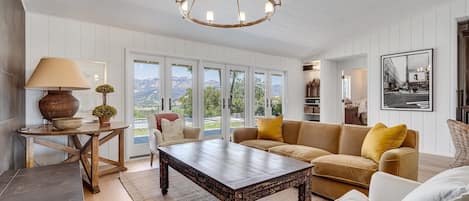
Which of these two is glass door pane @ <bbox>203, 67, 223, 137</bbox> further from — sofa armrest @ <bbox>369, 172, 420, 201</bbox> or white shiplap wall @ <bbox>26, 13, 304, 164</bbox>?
sofa armrest @ <bbox>369, 172, 420, 201</bbox>

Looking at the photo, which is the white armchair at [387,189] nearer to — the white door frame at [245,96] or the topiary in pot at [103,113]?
the topiary in pot at [103,113]

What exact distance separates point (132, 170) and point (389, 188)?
11.2 feet

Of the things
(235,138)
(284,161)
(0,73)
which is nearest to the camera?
(0,73)

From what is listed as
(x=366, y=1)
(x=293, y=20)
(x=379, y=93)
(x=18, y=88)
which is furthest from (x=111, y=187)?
(x=379, y=93)

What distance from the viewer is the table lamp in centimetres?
287

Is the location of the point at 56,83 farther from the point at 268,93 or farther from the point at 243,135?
the point at 268,93

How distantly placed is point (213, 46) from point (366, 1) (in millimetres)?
2980

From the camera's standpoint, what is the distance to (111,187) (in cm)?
306

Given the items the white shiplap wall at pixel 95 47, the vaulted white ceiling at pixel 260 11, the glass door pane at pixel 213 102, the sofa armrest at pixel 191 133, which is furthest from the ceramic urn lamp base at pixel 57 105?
the glass door pane at pixel 213 102

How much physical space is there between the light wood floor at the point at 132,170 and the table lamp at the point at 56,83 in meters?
1.03

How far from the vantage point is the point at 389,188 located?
146 cm

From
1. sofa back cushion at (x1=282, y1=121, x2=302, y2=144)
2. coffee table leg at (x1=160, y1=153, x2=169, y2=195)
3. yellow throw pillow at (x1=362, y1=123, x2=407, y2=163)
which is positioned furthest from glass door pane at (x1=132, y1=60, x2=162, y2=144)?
yellow throw pillow at (x1=362, y1=123, x2=407, y2=163)

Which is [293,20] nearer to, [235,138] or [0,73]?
[235,138]

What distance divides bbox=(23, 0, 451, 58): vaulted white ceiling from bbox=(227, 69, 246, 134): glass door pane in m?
0.71
